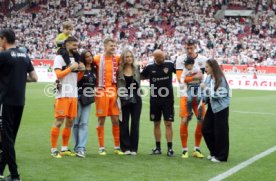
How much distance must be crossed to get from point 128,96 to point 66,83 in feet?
4.21

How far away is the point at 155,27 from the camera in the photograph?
43469 mm

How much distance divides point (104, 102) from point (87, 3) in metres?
39.6

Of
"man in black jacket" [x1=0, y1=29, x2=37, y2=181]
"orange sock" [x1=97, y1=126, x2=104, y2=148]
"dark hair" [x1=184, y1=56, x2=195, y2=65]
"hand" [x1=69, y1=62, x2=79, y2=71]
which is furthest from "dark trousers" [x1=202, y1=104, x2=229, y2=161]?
"man in black jacket" [x1=0, y1=29, x2=37, y2=181]

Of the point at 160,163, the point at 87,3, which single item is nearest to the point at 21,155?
the point at 160,163

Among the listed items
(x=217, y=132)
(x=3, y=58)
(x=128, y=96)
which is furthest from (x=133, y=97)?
(x=3, y=58)

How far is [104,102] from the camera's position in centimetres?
1033

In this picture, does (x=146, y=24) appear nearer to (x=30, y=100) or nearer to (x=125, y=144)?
(x=30, y=100)

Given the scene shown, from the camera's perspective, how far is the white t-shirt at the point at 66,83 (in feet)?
31.8

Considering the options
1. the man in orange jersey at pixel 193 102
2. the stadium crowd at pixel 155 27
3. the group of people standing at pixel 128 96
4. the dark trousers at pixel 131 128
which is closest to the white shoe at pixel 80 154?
the group of people standing at pixel 128 96

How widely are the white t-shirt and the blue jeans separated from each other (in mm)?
533

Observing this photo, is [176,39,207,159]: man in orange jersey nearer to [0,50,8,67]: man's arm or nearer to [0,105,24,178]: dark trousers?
[0,105,24,178]: dark trousers

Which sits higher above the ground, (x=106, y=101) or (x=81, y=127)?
(x=106, y=101)

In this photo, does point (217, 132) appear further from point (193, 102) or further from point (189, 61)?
point (189, 61)

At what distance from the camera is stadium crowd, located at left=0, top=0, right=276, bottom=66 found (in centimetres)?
3784
